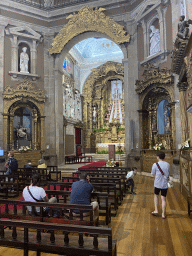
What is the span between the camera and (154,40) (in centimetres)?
1243

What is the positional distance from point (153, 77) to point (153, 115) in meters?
2.25

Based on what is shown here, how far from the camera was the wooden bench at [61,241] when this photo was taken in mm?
2312

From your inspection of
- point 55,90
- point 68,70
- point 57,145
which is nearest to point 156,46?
point 55,90

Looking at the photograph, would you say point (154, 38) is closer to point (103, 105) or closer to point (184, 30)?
point (184, 30)

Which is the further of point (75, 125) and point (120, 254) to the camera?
A: point (75, 125)

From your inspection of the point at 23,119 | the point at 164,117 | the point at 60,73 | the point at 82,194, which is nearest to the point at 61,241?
the point at 82,194

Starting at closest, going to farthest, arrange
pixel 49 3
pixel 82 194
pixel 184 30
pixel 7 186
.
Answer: pixel 82 194, pixel 184 30, pixel 7 186, pixel 49 3

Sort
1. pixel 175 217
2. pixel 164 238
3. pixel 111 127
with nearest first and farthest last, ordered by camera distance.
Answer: pixel 164 238 → pixel 175 217 → pixel 111 127

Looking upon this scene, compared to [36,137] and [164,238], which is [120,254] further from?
[36,137]

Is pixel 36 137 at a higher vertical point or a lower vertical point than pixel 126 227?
higher

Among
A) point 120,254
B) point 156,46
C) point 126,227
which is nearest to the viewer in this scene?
point 120,254

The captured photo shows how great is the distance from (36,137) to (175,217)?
36.8ft

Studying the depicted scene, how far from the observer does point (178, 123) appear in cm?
984

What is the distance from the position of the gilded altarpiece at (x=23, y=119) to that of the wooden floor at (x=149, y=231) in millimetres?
9352
